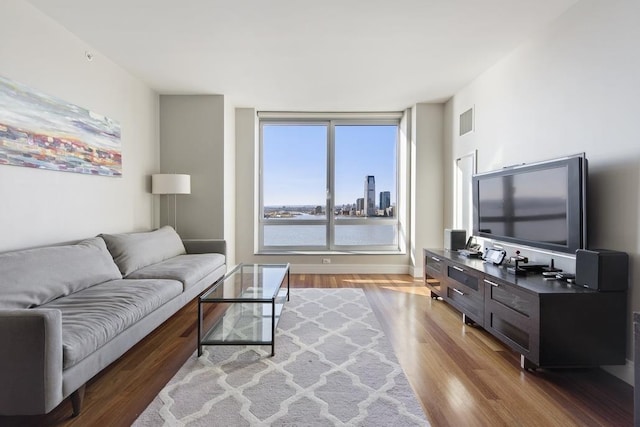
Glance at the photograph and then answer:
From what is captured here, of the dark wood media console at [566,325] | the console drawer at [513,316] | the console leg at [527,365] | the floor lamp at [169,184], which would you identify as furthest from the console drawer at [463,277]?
the floor lamp at [169,184]

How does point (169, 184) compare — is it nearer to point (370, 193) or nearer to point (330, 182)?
point (330, 182)

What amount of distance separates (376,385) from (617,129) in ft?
7.16

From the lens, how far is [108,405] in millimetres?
1784

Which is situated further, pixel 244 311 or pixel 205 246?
pixel 205 246

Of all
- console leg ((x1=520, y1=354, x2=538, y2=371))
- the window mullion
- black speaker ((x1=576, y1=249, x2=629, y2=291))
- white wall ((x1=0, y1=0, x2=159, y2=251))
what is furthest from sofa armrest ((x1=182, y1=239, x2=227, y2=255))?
black speaker ((x1=576, y1=249, x2=629, y2=291))

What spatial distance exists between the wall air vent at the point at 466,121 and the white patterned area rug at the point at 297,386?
8.98 feet

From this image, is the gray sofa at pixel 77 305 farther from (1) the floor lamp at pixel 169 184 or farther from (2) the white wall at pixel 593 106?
(2) the white wall at pixel 593 106

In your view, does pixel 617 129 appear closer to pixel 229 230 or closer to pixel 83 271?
pixel 83 271

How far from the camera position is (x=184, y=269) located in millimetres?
3127

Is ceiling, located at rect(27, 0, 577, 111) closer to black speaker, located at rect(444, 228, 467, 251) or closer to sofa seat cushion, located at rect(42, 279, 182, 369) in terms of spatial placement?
black speaker, located at rect(444, 228, 467, 251)

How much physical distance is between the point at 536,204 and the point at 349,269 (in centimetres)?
296

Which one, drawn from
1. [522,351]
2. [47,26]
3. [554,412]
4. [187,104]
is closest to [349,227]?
[187,104]

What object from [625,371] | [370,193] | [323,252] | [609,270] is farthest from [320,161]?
[625,371]

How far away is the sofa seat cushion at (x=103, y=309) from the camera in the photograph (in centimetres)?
164
